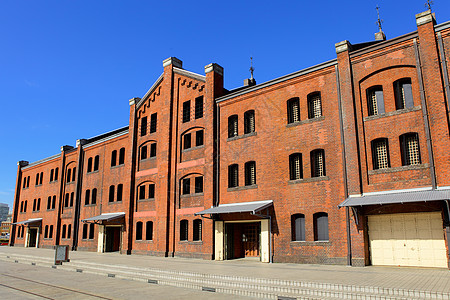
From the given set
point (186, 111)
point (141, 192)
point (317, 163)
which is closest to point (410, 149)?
point (317, 163)

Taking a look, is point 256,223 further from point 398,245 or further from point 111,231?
point 111,231

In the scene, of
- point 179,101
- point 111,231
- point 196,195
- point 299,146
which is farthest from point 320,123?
point 111,231

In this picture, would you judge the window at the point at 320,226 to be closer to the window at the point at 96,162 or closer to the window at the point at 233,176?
the window at the point at 233,176

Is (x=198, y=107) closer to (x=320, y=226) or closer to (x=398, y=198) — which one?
(x=320, y=226)

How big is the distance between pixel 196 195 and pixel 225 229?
10.9ft

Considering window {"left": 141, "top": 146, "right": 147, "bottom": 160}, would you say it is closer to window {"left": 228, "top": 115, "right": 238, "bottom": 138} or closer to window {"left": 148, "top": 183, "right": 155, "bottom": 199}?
window {"left": 148, "top": 183, "right": 155, "bottom": 199}

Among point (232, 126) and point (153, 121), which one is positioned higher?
point (153, 121)

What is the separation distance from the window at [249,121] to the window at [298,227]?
245 inches

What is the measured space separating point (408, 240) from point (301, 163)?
21.1 feet

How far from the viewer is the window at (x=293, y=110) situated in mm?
19973

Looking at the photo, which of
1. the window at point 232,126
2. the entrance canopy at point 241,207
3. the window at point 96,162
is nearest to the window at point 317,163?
the entrance canopy at point 241,207

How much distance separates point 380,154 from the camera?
16641 mm

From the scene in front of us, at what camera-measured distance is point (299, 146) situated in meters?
19.2

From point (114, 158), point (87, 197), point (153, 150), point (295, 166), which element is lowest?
point (87, 197)
